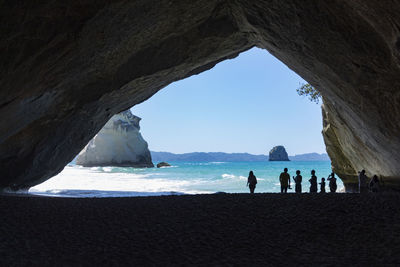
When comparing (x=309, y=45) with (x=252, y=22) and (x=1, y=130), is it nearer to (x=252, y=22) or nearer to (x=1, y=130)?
(x=252, y=22)

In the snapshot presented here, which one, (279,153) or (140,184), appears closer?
(140,184)

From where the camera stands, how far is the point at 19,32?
679cm

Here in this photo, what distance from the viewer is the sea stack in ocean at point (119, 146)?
216 feet

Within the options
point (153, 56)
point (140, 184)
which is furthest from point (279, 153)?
point (153, 56)

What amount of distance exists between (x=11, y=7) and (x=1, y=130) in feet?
15.3

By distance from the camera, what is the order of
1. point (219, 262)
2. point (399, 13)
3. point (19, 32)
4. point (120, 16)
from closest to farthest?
point (219, 262) < point (399, 13) < point (19, 32) < point (120, 16)

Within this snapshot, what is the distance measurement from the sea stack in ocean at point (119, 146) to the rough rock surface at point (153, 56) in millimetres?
51790

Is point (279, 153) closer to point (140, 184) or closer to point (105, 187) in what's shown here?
point (140, 184)

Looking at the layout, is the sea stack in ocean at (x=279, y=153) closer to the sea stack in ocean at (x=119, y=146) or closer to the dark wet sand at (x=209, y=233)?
the sea stack in ocean at (x=119, y=146)

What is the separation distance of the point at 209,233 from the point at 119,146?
219ft

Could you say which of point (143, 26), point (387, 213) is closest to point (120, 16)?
point (143, 26)

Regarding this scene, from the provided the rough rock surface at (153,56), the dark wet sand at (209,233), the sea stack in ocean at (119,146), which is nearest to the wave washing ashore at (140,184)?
the rough rock surface at (153,56)

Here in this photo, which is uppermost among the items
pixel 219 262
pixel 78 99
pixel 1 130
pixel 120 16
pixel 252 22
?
pixel 252 22

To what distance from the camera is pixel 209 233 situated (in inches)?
203
